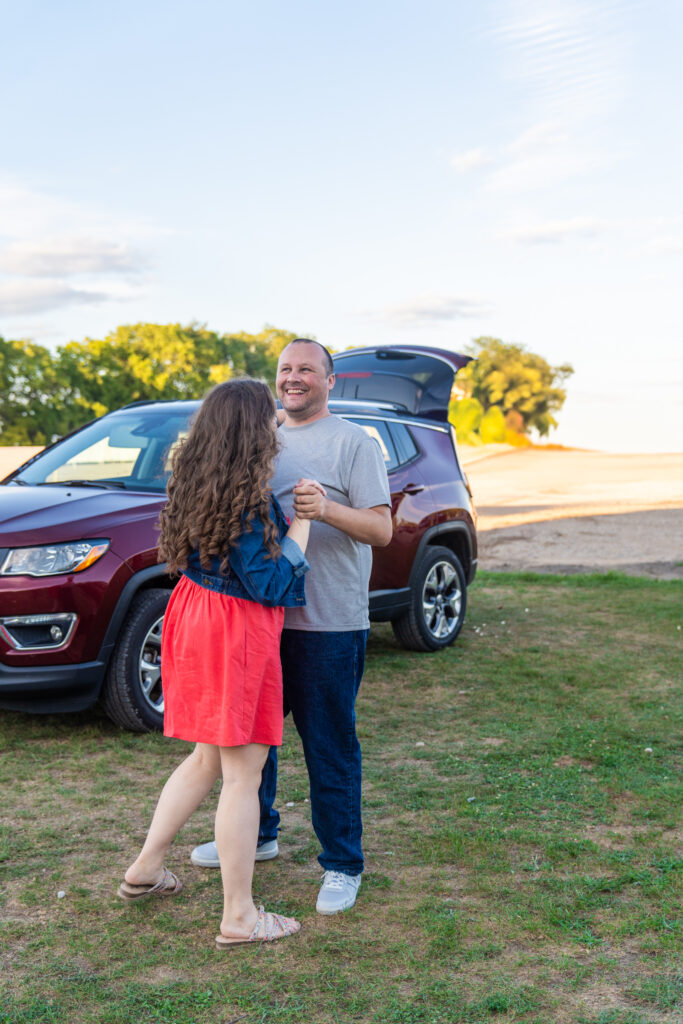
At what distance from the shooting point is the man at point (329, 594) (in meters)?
3.35

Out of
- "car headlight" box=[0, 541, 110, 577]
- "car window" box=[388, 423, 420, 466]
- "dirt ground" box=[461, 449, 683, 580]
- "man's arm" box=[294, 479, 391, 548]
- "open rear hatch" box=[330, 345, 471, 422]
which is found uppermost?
"open rear hatch" box=[330, 345, 471, 422]

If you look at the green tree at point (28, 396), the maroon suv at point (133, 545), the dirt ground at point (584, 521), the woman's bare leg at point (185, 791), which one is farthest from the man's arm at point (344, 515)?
Answer: the green tree at point (28, 396)

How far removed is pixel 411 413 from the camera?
297 inches

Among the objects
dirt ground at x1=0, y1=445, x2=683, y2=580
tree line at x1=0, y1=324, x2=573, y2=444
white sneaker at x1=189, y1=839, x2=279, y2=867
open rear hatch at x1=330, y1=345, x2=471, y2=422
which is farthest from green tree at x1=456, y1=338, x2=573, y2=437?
white sneaker at x1=189, y1=839, x2=279, y2=867

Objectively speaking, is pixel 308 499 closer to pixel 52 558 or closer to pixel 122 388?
pixel 52 558

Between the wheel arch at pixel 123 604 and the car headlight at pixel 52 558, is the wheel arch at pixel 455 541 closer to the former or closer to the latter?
the wheel arch at pixel 123 604

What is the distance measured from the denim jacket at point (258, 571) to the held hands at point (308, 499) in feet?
0.30

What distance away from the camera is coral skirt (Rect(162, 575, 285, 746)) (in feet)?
10.1

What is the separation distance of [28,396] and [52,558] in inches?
2243

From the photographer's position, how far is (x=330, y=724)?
344 cm

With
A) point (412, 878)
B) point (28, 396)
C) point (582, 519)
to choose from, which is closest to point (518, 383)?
point (28, 396)

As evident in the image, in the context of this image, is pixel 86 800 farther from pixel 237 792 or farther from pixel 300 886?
pixel 237 792

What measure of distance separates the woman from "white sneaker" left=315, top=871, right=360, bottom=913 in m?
0.22

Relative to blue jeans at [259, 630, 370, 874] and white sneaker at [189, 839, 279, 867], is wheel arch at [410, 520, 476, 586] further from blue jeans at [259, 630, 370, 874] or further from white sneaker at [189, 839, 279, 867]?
blue jeans at [259, 630, 370, 874]
